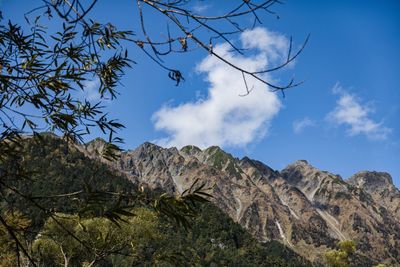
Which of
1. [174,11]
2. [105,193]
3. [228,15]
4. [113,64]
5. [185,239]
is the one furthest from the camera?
[185,239]

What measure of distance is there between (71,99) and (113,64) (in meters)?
0.74

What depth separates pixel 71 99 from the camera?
5.72 m

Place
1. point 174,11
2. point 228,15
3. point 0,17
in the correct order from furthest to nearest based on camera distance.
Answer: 1. point 0,17
2. point 174,11
3. point 228,15

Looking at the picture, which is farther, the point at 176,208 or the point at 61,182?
the point at 61,182

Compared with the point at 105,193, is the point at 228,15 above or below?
above

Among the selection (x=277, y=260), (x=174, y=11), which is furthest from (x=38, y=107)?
Answer: (x=277, y=260)

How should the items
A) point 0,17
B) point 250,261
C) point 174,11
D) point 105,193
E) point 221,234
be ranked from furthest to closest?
point 221,234
point 250,261
point 0,17
point 105,193
point 174,11

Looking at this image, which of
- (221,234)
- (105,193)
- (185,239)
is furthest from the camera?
(221,234)

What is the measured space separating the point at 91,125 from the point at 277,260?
18733 centimetres

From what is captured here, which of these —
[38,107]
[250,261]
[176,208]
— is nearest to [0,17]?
[38,107]

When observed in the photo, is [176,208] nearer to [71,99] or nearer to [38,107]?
[38,107]

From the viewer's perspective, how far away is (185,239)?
16288 centimetres

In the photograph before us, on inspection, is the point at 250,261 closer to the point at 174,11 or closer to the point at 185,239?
the point at 185,239

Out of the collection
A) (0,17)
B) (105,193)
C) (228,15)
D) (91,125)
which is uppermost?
(0,17)
